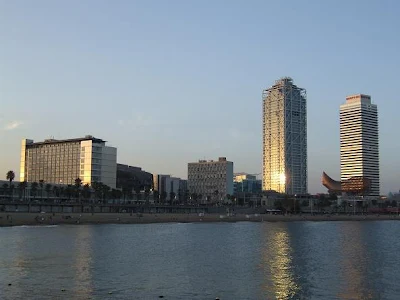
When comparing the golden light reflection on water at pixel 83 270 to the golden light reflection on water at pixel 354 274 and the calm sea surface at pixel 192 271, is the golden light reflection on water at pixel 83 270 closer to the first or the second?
the calm sea surface at pixel 192 271

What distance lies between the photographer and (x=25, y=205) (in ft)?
603

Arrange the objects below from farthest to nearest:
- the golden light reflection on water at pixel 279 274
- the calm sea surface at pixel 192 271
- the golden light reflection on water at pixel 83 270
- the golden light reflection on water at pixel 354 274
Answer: the golden light reflection on water at pixel 279 274, the golden light reflection on water at pixel 354 274, the calm sea surface at pixel 192 271, the golden light reflection on water at pixel 83 270

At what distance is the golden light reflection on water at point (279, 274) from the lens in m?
40.9

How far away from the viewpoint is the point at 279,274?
50.9 meters

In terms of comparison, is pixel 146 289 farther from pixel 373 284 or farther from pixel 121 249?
pixel 121 249

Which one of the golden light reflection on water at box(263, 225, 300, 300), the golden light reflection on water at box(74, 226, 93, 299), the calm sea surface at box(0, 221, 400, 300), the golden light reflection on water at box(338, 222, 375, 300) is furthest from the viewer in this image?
the golden light reflection on water at box(263, 225, 300, 300)

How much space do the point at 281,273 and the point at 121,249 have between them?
28.9 meters

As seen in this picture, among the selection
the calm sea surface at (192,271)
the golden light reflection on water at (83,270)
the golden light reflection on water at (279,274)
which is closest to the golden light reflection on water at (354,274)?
the calm sea surface at (192,271)

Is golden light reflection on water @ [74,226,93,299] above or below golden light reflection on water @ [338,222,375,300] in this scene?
above

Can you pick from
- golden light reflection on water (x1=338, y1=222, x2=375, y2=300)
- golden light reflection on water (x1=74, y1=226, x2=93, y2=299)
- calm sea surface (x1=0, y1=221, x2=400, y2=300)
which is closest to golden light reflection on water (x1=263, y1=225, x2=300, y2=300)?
calm sea surface (x1=0, y1=221, x2=400, y2=300)

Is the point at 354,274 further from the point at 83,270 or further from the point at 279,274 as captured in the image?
the point at 83,270

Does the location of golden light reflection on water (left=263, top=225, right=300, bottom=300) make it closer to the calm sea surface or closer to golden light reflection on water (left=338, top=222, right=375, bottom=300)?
the calm sea surface

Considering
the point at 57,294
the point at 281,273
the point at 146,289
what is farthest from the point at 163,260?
the point at 57,294

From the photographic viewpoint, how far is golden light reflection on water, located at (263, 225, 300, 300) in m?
40.9
